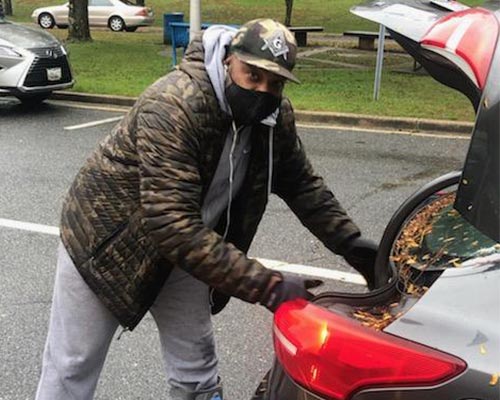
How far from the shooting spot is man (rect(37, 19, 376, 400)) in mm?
2045

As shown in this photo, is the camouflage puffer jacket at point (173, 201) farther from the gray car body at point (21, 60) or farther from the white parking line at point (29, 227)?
the gray car body at point (21, 60)

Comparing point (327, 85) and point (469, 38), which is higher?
point (469, 38)

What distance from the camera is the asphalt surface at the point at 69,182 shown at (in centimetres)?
344

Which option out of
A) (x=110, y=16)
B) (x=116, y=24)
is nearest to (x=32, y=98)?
(x=116, y=24)

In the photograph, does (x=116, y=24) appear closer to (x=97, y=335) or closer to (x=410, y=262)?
(x=97, y=335)

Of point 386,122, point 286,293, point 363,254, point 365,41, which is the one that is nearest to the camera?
point 286,293

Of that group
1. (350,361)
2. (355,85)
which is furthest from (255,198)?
(355,85)

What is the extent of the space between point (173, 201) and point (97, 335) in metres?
0.64

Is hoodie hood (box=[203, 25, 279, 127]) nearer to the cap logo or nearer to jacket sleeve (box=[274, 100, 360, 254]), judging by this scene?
the cap logo

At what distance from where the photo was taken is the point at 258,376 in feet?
11.1

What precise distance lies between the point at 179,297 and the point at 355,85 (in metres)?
9.07

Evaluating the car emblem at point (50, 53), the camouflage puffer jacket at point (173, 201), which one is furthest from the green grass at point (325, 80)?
the camouflage puffer jacket at point (173, 201)

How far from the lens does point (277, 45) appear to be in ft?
6.68

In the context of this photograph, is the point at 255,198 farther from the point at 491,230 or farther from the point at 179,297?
the point at 491,230
